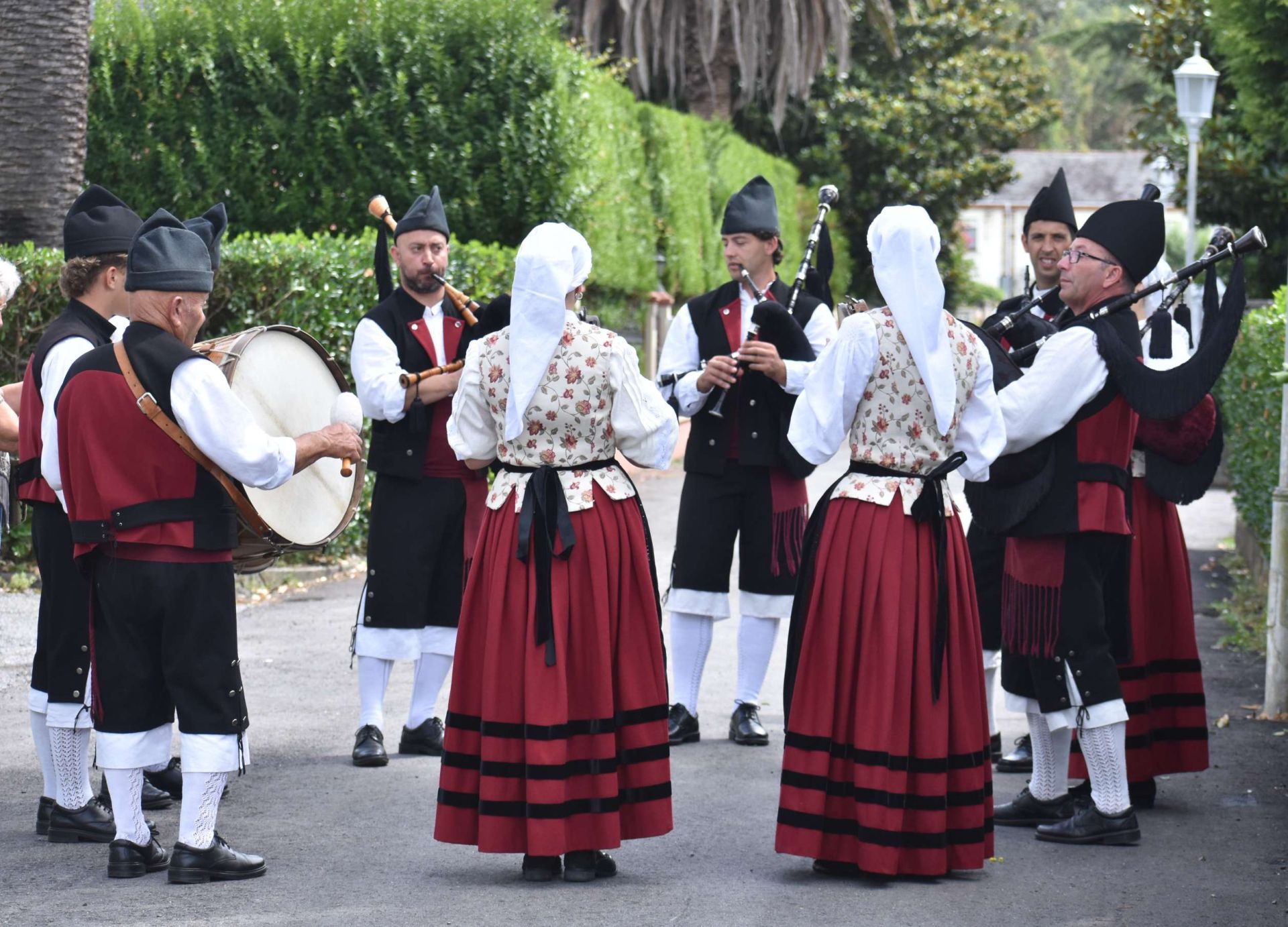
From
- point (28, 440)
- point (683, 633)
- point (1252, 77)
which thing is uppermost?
point (1252, 77)

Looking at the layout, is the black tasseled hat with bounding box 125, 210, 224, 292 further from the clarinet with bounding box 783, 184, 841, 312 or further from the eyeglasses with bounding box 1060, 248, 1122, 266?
the eyeglasses with bounding box 1060, 248, 1122, 266

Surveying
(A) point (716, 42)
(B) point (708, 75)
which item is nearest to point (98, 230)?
(A) point (716, 42)

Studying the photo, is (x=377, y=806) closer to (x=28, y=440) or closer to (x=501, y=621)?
(x=501, y=621)

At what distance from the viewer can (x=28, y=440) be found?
5.62 m

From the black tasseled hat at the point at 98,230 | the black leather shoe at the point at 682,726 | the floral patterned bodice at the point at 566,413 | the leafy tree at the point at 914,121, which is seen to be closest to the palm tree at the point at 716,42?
the leafy tree at the point at 914,121

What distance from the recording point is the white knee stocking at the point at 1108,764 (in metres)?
5.71

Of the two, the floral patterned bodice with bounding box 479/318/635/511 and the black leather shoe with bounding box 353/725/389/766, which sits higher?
the floral patterned bodice with bounding box 479/318/635/511

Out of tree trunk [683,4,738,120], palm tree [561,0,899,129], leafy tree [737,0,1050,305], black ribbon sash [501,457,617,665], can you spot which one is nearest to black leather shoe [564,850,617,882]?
black ribbon sash [501,457,617,665]

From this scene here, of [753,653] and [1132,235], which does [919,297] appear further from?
[753,653]

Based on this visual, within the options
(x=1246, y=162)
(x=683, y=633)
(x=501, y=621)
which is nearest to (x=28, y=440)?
(x=501, y=621)

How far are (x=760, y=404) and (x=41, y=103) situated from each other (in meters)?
6.43

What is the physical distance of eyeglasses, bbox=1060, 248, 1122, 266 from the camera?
572 cm

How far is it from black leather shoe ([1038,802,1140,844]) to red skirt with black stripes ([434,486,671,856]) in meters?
1.50

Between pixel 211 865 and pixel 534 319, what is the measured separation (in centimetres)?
200
